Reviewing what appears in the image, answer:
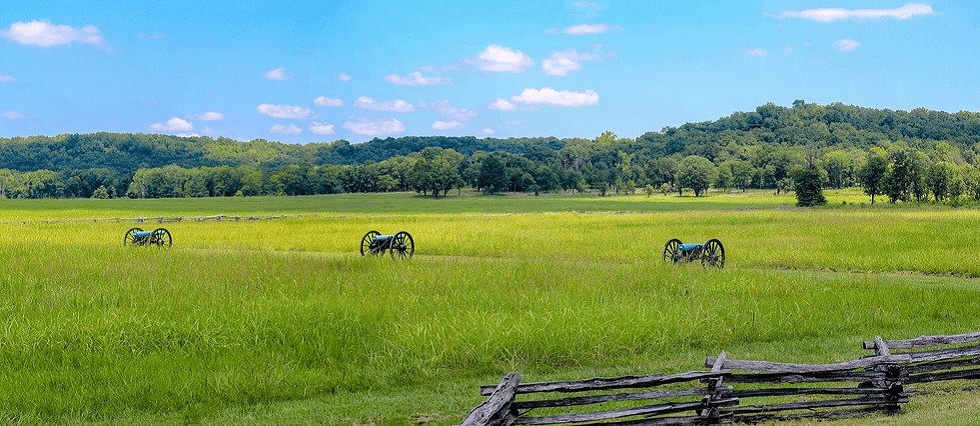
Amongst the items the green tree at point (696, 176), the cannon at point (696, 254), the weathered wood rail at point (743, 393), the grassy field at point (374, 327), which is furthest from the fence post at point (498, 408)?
the green tree at point (696, 176)

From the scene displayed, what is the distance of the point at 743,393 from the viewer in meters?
10.5

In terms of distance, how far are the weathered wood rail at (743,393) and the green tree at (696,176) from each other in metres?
135

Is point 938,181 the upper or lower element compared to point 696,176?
lower

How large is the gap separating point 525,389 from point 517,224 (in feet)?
140

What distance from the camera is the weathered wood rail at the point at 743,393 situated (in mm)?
9203

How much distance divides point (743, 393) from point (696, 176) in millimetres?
141343

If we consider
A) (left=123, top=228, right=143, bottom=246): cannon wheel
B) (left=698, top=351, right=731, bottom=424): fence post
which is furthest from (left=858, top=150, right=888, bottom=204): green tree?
(left=698, top=351, right=731, bottom=424): fence post

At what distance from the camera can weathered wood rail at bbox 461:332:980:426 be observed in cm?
920

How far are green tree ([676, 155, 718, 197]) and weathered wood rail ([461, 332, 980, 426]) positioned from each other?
442ft

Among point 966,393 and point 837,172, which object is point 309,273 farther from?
point 837,172

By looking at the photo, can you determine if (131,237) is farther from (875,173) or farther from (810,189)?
(875,173)

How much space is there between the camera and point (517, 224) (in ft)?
169

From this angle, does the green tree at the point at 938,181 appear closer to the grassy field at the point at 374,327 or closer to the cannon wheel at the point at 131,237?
the grassy field at the point at 374,327

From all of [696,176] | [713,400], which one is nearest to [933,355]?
[713,400]
